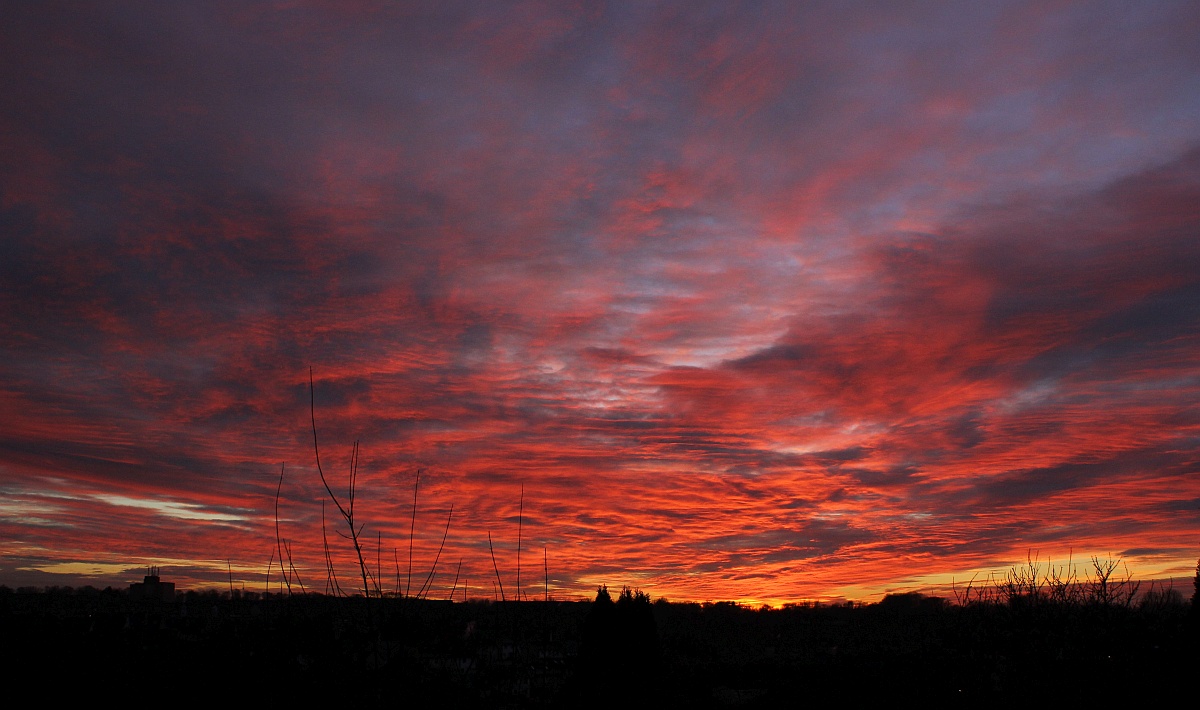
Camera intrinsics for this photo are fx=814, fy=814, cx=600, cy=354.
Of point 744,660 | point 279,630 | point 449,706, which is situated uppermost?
point 279,630

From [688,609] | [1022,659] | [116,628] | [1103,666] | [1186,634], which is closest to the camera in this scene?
[116,628]

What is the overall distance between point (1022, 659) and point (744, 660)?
21960mm

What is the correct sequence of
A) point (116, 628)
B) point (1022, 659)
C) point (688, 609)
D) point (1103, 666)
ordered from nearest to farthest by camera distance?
point (116, 628) < point (1103, 666) < point (1022, 659) < point (688, 609)

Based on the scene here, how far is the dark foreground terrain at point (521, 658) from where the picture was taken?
30.0ft

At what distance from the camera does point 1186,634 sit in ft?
69.2

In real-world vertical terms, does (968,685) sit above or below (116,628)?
below

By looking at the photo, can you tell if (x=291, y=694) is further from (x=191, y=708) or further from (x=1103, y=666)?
(x=1103, y=666)

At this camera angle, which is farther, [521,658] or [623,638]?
[623,638]

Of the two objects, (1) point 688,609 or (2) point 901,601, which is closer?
(2) point 901,601

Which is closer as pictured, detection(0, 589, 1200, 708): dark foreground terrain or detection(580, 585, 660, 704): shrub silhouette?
detection(0, 589, 1200, 708): dark foreground terrain

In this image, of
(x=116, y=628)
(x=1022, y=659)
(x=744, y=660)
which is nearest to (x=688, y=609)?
(x=744, y=660)

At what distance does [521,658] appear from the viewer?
14.8 m

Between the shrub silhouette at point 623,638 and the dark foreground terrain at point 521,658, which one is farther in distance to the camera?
the shrub silhouette at point 623,638

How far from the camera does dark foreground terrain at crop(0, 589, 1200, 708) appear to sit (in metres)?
9.14
